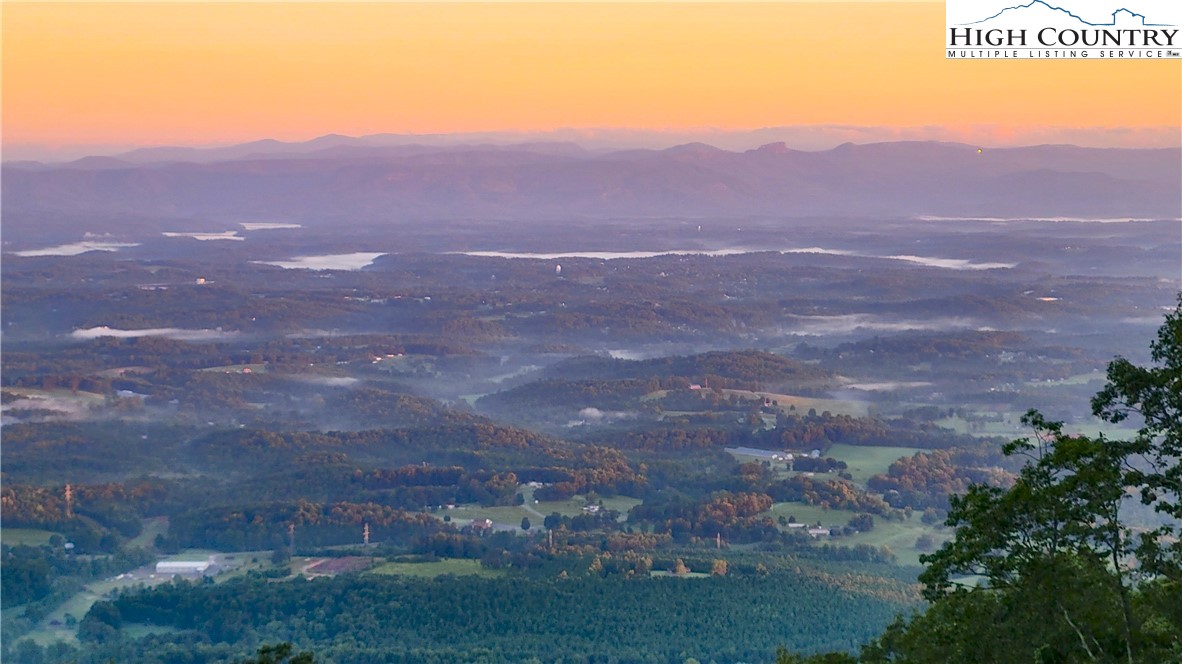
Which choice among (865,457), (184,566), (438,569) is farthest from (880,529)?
(184,566)

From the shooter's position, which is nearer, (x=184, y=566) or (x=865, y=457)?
(x=184, y=566)

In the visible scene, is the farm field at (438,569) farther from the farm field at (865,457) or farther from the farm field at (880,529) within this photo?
the farm field at (865,457)

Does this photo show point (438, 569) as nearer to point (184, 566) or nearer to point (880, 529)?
point (184, 566)

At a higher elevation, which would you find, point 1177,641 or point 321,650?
point 1177,641

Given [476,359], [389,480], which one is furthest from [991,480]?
[476,359]

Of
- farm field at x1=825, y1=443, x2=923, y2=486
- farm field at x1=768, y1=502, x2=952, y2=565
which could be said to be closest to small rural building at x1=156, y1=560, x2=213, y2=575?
Result: farm field at x1=768, y1=502, x2=952, y2=565

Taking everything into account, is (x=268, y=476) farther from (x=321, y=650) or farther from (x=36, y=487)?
(x=321, y=650)

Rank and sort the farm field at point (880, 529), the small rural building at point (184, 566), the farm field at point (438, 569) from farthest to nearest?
the farm field at point (880, 529), the small rural building at point (184, 566), the farm field at point (438, 569)

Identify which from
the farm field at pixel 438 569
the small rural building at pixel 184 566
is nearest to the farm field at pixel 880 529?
the farm field at pixel 438 569
